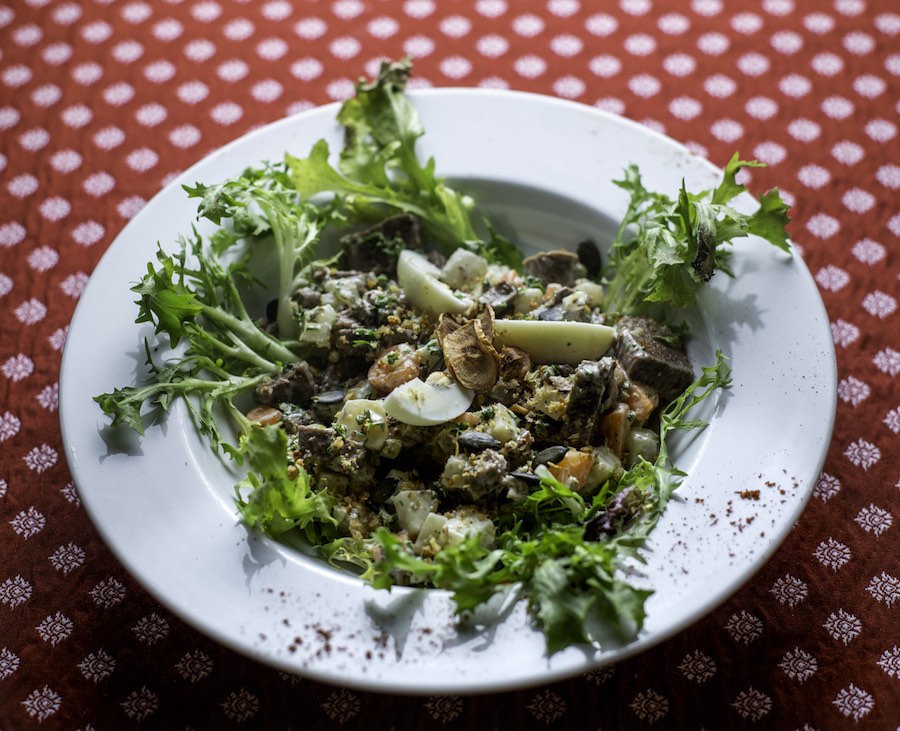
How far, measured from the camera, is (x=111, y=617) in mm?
3338

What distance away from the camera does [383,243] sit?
382 centimetres

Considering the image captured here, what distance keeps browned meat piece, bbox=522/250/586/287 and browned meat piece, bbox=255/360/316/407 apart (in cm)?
98

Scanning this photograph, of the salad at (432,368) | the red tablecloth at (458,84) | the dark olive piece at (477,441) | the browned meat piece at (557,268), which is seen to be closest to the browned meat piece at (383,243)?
the salad at (432,368)

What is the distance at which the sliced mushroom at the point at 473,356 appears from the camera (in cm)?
328

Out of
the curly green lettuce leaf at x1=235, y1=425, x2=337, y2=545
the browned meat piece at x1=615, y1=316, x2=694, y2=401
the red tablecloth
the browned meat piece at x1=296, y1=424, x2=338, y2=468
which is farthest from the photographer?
the browned meat piece at x1=615, y1=316, x2=694, y2=401

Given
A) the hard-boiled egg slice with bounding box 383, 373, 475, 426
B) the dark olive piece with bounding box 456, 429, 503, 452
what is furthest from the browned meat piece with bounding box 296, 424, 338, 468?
the dark olive piece with bounding box 456, 429, 503, 452

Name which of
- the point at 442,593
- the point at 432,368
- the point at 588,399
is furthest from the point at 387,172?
the point at 442,593

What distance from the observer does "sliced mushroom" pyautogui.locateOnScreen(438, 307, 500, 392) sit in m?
3.28

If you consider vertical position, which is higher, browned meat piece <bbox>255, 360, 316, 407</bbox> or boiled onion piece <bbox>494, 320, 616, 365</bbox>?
boiled onion piece <bbox>494, 320, 616, 365</bbox>

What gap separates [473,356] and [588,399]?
1.35 ft

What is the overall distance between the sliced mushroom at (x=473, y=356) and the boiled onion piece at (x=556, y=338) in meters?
0.07

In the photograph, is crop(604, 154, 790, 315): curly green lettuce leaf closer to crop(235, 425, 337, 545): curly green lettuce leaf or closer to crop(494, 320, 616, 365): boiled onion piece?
crop(494, 320, 616, 365): boiled onion piece

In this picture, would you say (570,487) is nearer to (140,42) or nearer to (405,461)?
(405,461)

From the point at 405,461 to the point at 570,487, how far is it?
0.58m
